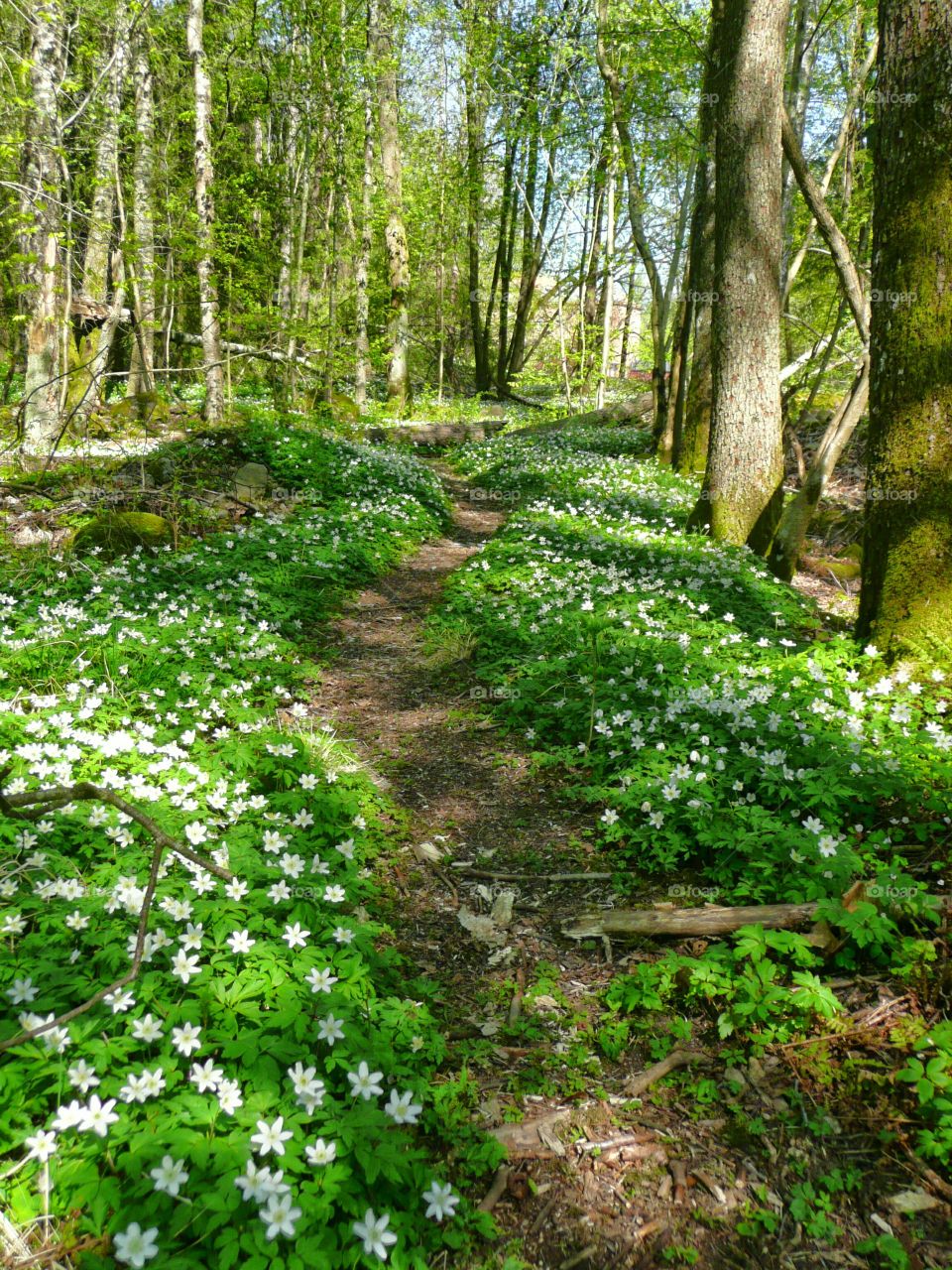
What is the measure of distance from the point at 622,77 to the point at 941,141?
56.1ft

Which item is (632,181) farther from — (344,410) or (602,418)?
(344,410)

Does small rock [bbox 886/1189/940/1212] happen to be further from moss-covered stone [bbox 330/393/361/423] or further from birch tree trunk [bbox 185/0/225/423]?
moss-covered stone [bbox 330/393/361/423]

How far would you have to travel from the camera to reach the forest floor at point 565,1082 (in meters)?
2.33

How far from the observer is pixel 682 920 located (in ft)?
11.2

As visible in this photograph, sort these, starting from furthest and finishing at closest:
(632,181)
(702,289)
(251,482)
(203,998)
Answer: (632,181) → (702,289) → (251,482) → (203,998)

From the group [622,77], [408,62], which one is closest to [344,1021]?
[622,77]

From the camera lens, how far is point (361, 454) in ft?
46.0

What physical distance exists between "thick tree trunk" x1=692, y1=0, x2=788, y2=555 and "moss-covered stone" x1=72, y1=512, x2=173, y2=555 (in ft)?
Answer: 23.2

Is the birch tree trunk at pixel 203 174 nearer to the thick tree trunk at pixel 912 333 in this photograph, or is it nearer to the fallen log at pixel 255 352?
the fallen log at pixel 255 352

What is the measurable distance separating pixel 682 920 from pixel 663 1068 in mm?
721

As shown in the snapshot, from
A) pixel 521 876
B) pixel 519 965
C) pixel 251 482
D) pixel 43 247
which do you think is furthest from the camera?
pixel 251 482

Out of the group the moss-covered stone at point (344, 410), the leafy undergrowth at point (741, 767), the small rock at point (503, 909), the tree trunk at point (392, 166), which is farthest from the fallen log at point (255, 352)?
the small rock at point (503, 909)

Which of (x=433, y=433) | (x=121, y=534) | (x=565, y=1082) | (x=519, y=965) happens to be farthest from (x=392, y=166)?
(x=565, y=1082)

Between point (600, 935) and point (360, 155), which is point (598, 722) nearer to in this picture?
point (600, 935)
